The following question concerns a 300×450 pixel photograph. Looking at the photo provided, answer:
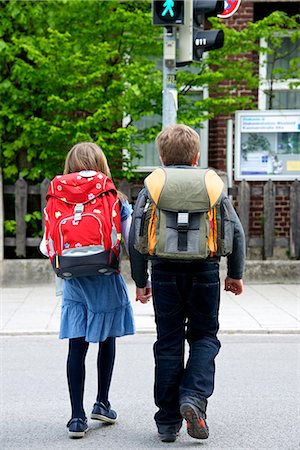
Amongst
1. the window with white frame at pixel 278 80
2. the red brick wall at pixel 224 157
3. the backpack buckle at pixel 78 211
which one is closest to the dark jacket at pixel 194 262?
the backpack buckle at pixel 78 211

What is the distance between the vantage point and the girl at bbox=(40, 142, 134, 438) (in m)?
4.82

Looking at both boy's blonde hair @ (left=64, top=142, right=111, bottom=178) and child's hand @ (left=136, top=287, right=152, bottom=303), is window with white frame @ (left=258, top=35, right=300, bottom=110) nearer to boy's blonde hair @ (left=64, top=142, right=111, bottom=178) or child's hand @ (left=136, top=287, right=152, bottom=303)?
boy's blonde hair @ (left=64, top=142, right=111, bottom=178)

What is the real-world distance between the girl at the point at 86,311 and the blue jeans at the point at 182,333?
0.29 m

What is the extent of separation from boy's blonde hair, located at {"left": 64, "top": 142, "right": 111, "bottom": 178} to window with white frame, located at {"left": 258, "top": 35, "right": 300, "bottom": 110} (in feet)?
27.9

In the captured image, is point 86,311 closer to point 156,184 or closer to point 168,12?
point 156,184

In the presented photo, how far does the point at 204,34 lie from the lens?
8.56m

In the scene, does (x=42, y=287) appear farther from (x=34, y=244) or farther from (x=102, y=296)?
(x=102, y=296)

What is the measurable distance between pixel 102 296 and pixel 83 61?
21.5ft

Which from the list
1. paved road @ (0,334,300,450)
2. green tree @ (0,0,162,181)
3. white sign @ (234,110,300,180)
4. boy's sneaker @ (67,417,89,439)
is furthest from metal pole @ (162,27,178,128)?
boy's sneaker @ (67,417,89,439)

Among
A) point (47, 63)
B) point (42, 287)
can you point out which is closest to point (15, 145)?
point (47, 63)

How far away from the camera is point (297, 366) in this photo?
6.91 metres

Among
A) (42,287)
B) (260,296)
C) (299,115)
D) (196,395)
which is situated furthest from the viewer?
(299,115)

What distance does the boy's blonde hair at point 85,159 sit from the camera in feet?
16.0

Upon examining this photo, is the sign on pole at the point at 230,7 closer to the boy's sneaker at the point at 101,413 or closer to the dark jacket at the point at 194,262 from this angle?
the dark jacket at the point at 194,262
